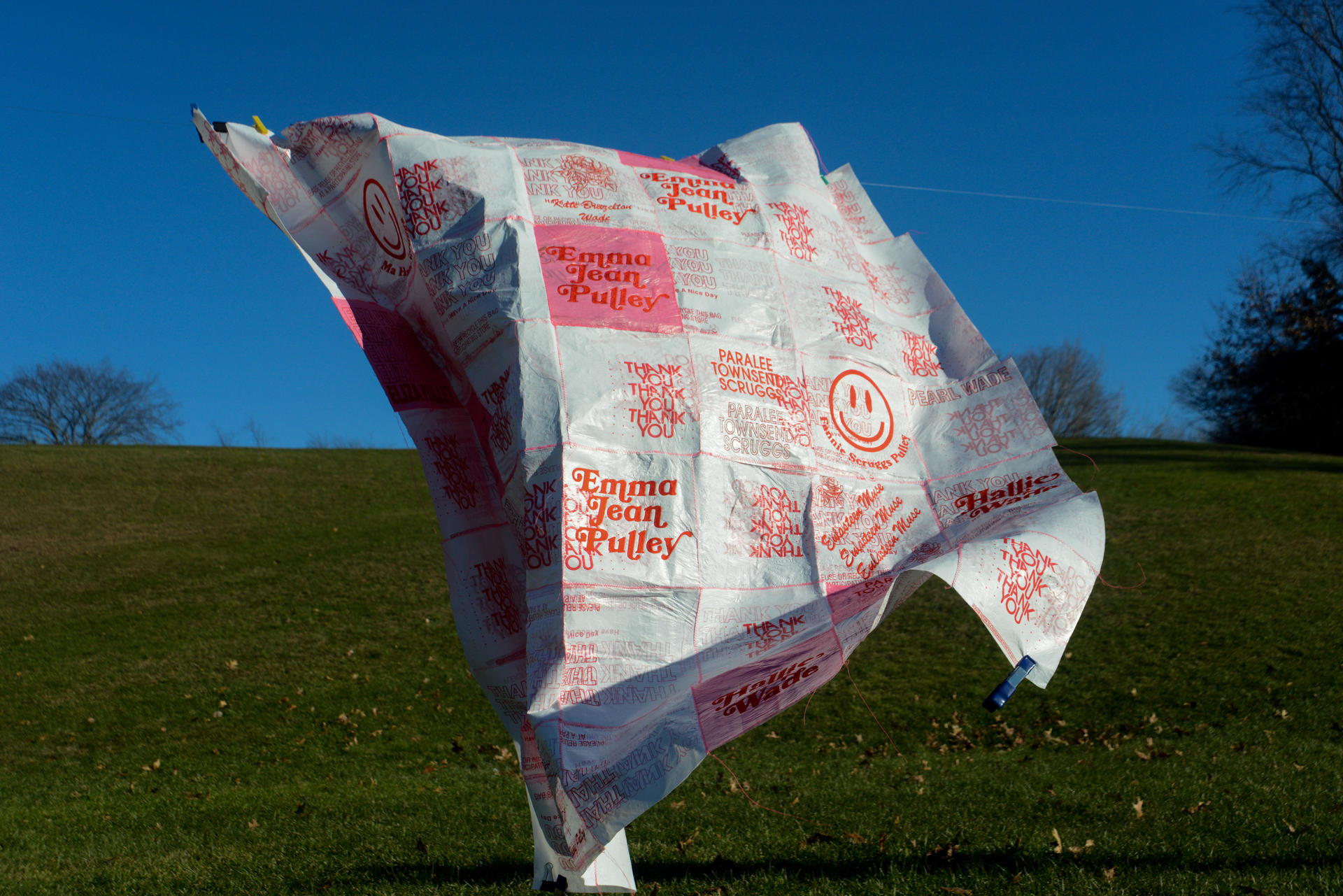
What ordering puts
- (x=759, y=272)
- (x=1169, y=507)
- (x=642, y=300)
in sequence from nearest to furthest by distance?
(x=642, y=300) → (x=759, y=272) → (x=1169, y=507)

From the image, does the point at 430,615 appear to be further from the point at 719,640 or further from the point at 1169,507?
the point at 1169,507

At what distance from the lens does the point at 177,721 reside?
927 centimetres

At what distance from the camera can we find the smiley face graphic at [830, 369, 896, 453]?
7.14 ft

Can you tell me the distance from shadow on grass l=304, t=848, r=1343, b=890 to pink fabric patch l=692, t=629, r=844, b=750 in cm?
266

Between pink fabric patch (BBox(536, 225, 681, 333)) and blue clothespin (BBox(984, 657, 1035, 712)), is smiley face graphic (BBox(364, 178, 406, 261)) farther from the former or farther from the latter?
blue clothespin (BBox(984, 657, 1035, 712))

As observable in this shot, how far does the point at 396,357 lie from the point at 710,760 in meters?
5.58

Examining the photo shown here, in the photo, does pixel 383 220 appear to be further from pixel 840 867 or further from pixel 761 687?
pixel 840 867

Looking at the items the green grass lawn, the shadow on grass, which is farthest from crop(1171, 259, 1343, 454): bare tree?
the shadow on grass

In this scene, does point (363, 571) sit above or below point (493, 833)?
above

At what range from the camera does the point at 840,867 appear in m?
4.42

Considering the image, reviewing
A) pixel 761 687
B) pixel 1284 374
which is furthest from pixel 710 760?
pixel 1284 374

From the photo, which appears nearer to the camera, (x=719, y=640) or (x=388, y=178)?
(x=719, y=640)

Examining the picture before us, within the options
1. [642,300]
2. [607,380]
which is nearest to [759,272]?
[642,300]

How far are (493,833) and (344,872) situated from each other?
0.98 m
